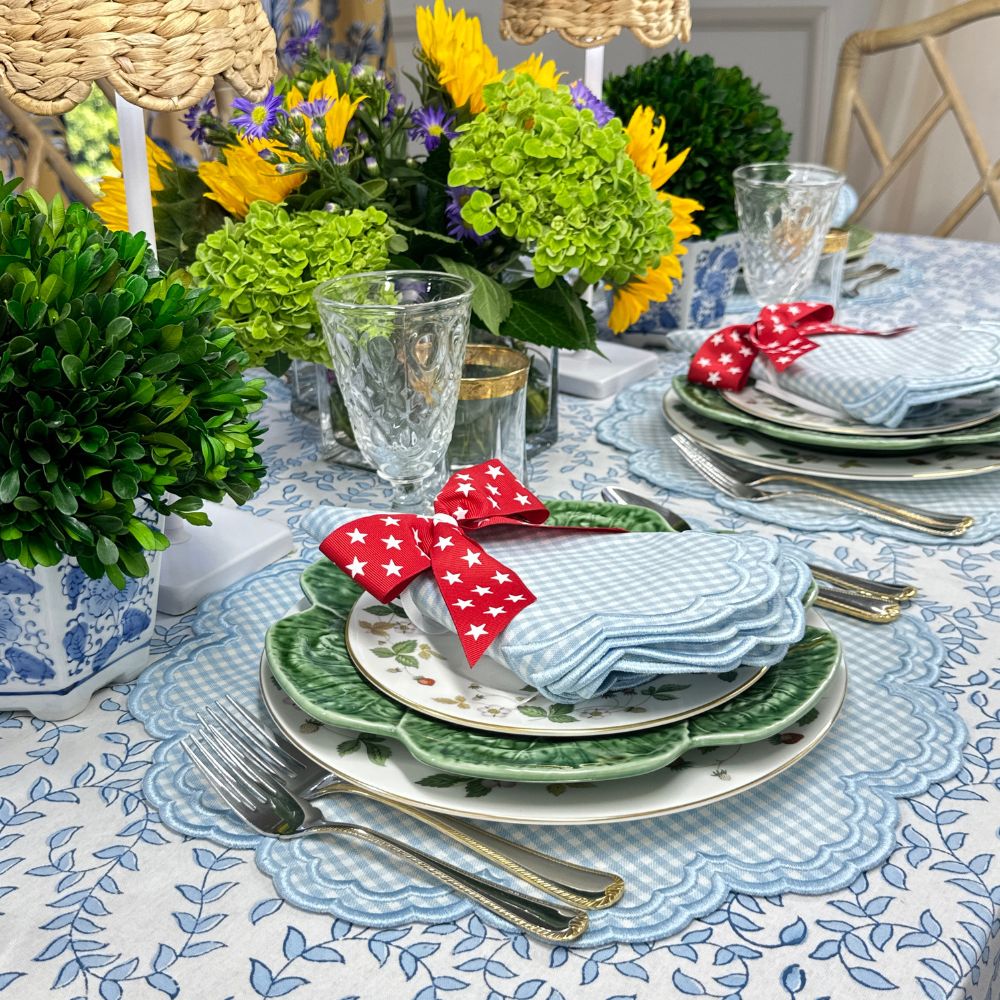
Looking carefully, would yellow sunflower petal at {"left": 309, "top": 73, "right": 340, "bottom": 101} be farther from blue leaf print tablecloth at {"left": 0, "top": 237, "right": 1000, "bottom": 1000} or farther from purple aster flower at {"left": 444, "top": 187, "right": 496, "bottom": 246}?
blue leaf print tablecloth at {"left": 0, "top": 237, "right": 1000, "bottom": 1000}

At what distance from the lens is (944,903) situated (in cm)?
48

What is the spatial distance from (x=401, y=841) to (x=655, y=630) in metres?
0.16

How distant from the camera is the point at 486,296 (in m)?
0.91

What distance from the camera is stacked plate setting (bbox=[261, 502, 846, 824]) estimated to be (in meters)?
0.51

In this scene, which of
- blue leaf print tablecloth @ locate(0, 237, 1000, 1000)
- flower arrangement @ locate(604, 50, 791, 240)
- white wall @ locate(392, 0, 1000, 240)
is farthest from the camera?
white wall @ locate(392, 0, 1000, 240)

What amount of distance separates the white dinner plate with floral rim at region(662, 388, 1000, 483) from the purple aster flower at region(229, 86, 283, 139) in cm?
45

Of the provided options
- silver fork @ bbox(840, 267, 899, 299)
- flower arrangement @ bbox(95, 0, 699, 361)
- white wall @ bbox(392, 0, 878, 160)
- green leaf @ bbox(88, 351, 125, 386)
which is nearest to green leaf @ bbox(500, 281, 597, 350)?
flower arrangement @ bbox(95, 0, 699, 361)

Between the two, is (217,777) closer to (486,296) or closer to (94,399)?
(94,399)

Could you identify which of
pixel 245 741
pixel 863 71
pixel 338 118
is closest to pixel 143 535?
pixel 245 741

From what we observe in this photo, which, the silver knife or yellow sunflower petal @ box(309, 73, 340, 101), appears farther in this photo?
yellow sunflower petal @ box(309, 73, 340, 101)

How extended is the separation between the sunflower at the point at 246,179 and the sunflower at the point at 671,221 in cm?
30

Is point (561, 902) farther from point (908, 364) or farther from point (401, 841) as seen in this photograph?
point (908, 364)

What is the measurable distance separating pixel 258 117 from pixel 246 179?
90mm

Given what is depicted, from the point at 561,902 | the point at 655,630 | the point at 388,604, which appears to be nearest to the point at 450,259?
the point at 388,604
